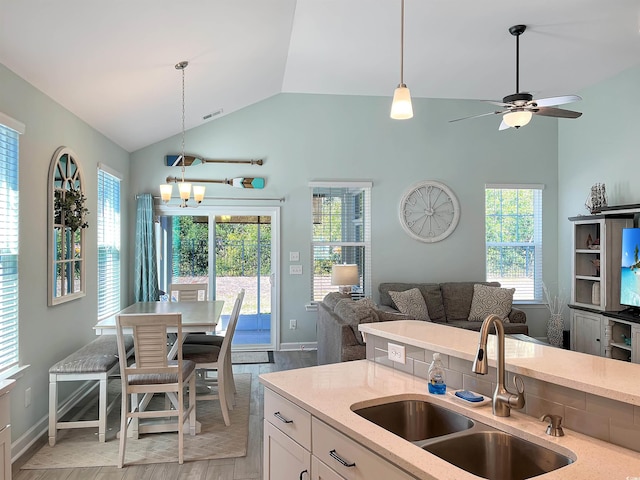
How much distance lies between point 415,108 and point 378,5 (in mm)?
2827

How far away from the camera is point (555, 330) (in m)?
6.60

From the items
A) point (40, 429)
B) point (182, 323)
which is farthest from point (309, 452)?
point (40, 429)

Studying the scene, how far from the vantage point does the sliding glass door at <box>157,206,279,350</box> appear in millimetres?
6562

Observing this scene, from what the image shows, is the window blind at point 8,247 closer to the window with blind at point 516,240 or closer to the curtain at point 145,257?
the curtain at point 145,257

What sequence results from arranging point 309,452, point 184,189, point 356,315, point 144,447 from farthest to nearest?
point 184,189 → point 356,315 → point 144,447 → point 309,452

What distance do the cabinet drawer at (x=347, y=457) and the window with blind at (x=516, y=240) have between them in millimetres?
5873

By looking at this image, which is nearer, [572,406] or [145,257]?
[572,406]

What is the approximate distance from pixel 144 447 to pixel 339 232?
3945 mm

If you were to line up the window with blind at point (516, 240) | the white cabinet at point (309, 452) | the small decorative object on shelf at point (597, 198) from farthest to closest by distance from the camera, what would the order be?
the window with blind at point (516, 240) → the small decorative object on shelf at point (597, 198) → the white cabinet at point (309, 452)

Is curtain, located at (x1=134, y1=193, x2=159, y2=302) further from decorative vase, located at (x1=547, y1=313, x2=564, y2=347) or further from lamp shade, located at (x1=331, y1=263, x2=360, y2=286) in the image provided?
decorative vase, located at (x1=547, y1=313, x2=564, y2=347)

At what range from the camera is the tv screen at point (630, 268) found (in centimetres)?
525

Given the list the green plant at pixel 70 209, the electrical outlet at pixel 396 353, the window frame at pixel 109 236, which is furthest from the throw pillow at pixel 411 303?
the electrical outlet at pixel 396 353

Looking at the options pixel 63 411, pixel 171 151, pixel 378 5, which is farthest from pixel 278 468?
pixel 171 151

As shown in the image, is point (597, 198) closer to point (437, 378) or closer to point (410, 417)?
point (437, 378)
